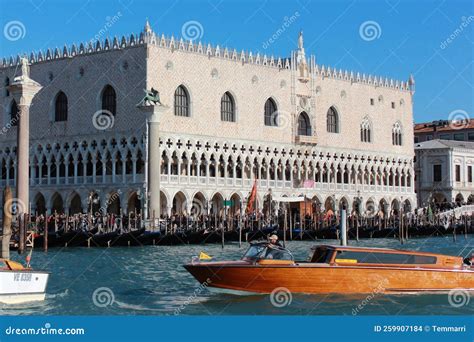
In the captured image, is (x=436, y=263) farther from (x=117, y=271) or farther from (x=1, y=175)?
(x=1, y=175)

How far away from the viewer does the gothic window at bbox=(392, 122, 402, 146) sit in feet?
147

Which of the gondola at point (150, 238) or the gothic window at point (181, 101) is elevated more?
the gothic window at point (181, 101)

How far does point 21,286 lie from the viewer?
13.6 m

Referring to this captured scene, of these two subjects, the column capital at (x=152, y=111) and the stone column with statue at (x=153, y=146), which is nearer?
the stone column with statue at (x=153, y=146)

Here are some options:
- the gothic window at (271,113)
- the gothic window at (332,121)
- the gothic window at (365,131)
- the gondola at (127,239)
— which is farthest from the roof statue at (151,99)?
the gothic window at (365,131)

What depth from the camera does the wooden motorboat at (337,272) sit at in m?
13.9

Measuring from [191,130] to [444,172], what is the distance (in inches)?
747

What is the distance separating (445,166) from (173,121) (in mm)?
19720

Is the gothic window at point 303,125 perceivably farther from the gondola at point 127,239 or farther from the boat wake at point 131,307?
the boat wake at point 131,307

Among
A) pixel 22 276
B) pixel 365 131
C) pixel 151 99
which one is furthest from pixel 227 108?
pixel 22 276

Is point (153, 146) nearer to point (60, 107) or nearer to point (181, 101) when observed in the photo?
point (181, 101)

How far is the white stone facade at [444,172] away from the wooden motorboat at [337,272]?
34943 millimetres

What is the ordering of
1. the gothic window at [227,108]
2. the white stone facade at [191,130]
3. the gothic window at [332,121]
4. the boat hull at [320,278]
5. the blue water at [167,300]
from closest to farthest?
the blue water at [167,300] < the boat hull at [320,278] < the white stone facade at [191,130] < the gothic window at [227,108] < the gothic window at [332,121]

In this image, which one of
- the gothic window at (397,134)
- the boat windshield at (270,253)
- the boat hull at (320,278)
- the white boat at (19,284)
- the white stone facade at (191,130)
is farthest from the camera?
the gothic window at (397,134)
